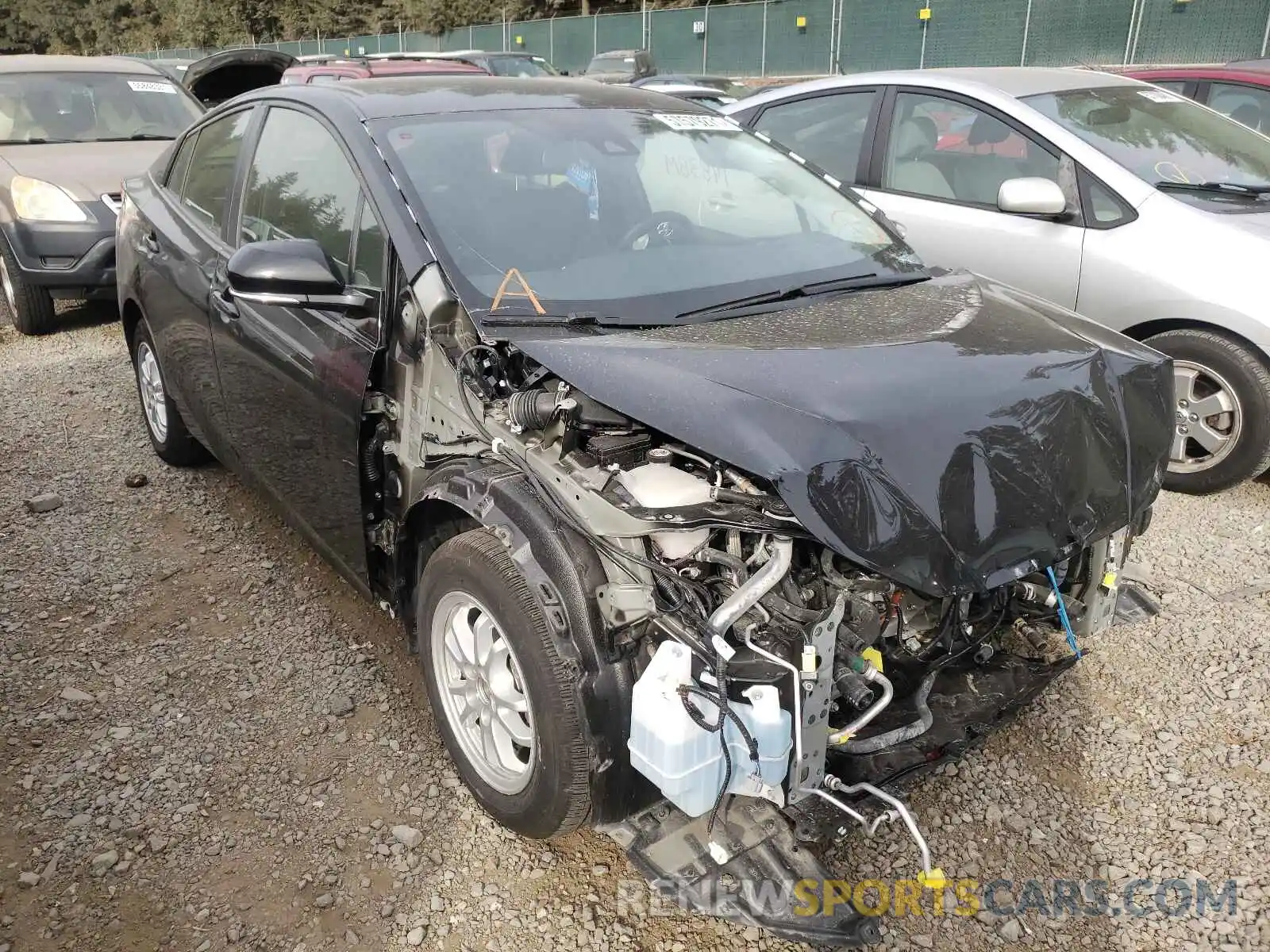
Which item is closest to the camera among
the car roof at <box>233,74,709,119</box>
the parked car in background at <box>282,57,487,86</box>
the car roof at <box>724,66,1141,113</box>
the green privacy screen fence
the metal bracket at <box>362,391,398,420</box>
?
the metal bracket at <box>362,391,398,420</box>

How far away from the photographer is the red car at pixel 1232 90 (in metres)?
6.33

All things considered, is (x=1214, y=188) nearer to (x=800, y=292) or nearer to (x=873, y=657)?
(x=800, y=292)

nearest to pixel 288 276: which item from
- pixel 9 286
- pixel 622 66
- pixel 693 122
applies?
pixel 693 122

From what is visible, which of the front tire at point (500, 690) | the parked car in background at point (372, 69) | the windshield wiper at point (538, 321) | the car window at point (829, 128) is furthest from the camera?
the parked car in background at point (372, 69)

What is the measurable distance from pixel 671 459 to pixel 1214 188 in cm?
371

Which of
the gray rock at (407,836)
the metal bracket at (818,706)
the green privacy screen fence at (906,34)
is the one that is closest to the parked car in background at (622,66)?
the green privacy screen fence at (906,34)

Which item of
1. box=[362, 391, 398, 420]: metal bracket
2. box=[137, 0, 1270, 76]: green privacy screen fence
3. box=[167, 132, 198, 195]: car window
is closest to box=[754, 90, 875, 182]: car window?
box=[167, 132, 198, 195]: car window

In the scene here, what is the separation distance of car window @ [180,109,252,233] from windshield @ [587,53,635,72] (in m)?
18.1

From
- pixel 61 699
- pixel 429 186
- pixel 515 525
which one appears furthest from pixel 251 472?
pixel 515 525

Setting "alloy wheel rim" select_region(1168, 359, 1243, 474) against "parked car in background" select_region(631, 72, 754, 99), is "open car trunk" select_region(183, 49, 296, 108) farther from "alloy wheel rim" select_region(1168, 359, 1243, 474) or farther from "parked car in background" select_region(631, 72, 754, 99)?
"alloy wheel rim" select_region(1168, 359, 1243, 474)

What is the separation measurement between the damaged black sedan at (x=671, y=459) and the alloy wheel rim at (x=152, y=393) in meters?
1.44

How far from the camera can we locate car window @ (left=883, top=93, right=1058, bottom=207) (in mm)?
4699

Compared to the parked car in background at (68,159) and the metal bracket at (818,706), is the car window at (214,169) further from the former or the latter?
the parked car in background at (68,159)

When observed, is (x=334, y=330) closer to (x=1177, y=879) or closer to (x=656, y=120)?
(x=656, y=120)
